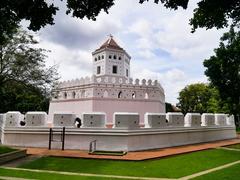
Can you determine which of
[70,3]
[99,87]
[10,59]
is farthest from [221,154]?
[99,87]

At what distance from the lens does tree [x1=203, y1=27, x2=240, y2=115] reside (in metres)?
14.4

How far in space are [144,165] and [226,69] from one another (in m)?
7.35

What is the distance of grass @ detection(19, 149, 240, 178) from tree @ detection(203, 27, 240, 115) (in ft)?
14.0

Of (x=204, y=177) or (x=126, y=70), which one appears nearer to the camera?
(x=204, y=177)

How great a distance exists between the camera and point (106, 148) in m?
12.6

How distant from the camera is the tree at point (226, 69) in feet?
47.2

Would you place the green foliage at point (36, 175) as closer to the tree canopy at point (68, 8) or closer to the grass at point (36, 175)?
the grass at point (36, 175)

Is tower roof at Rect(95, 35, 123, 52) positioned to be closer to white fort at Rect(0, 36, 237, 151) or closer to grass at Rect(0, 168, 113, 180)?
white fort at Rect(0, 36, 237, 151)

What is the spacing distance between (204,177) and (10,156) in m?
6.89

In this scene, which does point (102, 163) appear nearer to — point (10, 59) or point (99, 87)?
point (10, 59)

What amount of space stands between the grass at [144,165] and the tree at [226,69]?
14.0 ft

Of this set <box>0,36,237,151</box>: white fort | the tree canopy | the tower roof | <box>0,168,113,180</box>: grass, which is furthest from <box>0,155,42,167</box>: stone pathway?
the tower roof

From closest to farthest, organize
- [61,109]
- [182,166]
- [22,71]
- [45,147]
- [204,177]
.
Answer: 1. [204,177]
2. [182,166]
3. [45,147]
4. [22,71]
5. [61,109]

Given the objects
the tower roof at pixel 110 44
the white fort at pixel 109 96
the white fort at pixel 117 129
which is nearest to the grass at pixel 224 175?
the white fort at pixel 117 129
